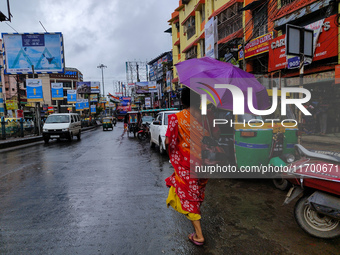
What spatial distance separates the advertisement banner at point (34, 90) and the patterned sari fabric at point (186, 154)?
21.2 meters

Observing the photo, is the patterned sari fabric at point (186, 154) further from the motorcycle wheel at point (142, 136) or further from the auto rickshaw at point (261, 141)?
the motorcycle wheel at point (142, 136)

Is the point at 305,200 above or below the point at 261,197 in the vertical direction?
above

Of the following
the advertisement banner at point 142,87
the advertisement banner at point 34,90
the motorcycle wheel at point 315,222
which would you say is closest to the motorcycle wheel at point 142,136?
the advertisement banner at point 34,90

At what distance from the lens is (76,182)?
5711 mm

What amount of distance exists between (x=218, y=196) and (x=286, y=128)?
2.05m

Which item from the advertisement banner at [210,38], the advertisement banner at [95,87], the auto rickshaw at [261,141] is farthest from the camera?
the advertisement banner at [95,87]

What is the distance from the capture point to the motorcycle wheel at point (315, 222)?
113 inches

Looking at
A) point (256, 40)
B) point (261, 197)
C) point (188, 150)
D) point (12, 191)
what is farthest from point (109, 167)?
point (256, 40)

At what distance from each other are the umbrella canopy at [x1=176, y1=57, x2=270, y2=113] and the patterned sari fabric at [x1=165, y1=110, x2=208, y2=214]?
0.45m

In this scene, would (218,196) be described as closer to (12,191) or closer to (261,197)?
(261,197)

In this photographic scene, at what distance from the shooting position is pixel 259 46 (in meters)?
14.4

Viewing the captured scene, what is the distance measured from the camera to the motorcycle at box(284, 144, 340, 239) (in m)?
2.80

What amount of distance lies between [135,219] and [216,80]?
2.39 metres

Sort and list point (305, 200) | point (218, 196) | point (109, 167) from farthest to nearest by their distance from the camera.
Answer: point (109, 167), point (218, 196), point (305, 200)
